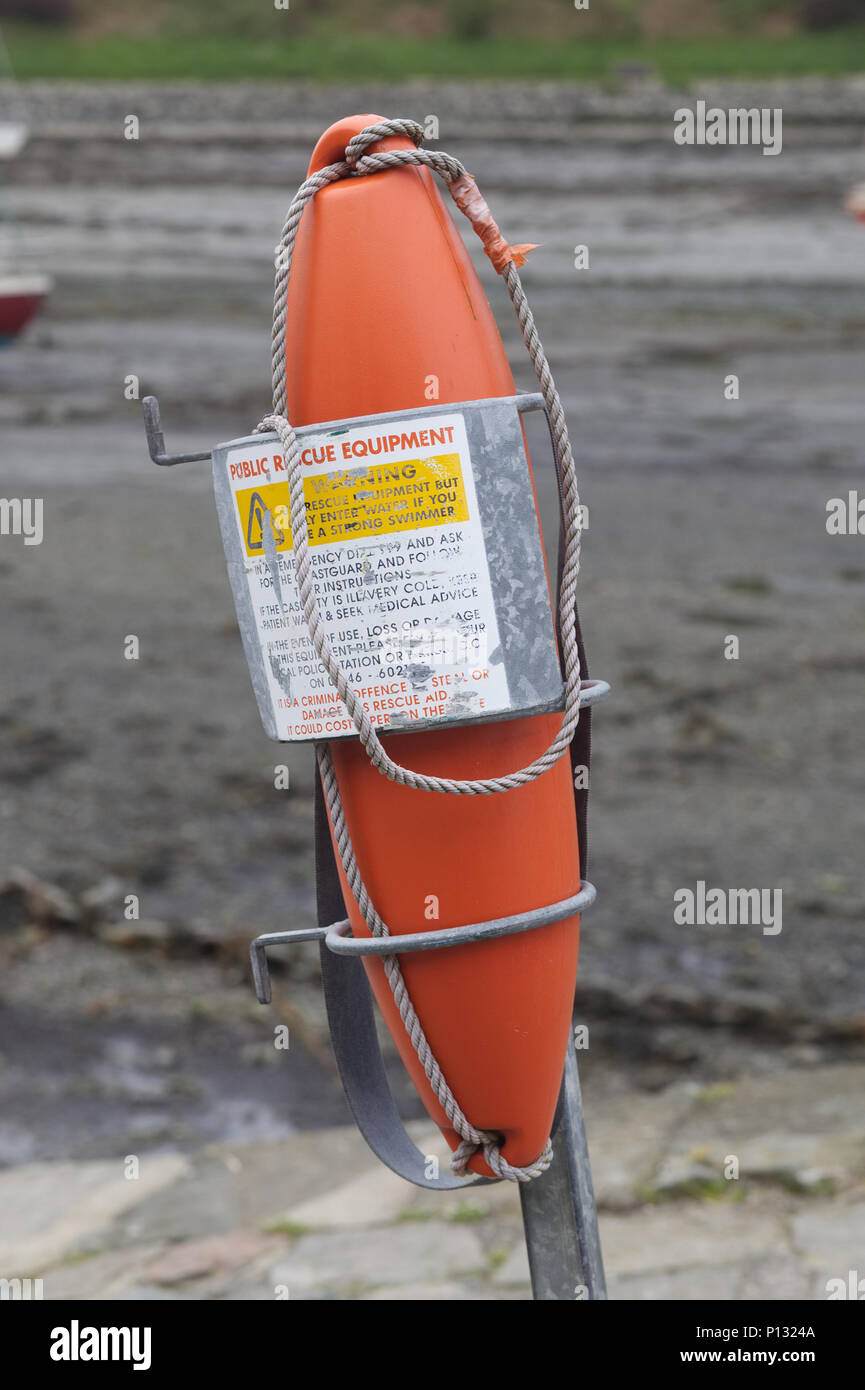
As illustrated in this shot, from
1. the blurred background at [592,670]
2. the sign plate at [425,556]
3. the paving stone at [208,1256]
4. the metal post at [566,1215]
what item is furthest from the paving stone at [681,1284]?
the sign plate at [425,556]

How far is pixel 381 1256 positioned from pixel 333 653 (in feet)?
5.70

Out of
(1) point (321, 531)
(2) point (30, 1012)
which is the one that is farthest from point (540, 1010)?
(2) point (30, 1012)

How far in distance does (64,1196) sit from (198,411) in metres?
9.36

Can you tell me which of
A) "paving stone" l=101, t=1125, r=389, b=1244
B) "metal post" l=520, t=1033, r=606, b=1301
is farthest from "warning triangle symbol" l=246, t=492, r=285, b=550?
"paving stone" l=101, t=1125, r=389, b=1244

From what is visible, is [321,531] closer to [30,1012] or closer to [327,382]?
[327,382]

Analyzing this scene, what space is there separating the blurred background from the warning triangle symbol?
2.00 metres

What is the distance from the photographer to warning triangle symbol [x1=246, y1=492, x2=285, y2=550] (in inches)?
63.1

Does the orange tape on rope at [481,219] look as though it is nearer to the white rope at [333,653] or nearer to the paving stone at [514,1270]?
the white rope at [333,653]

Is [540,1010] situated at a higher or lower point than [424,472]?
lower

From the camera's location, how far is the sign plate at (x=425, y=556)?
60.7 inches

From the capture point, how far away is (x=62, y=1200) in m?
3.36

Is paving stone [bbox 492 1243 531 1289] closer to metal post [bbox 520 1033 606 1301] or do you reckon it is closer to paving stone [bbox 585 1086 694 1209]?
paving stone [bbox 585 1086 694 1209]

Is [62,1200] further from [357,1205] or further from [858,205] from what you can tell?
[858,205]

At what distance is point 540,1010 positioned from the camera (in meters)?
1.67
